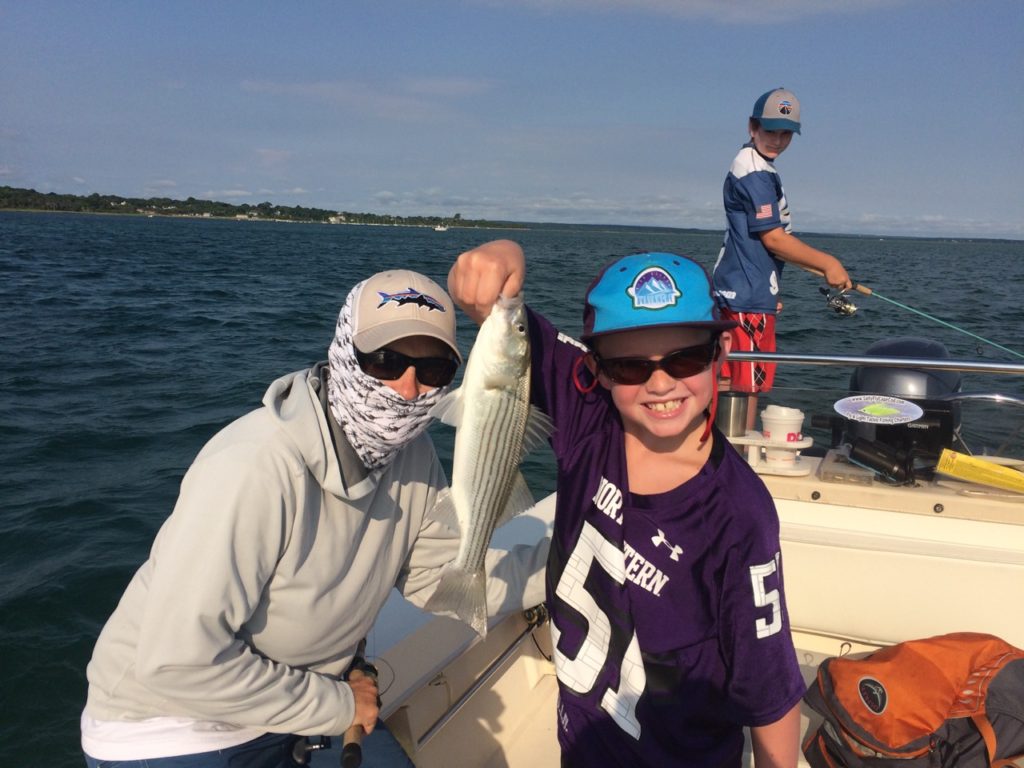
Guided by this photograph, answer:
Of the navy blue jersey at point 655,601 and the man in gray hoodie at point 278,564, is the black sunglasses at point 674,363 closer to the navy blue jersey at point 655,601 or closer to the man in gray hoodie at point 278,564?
the navy blue jersey at point 655,601

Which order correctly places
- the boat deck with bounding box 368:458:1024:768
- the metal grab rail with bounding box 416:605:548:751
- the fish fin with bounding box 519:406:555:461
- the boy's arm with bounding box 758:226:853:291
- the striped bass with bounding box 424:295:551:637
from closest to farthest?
the striped bass with bounding box 424:295:551:637 → the fish fin with bounding box 519:406:555:461 → the metal grab rail with bounding box 416:605:548:751 → the boat deck with bounding box 368:458:1024:768 → the boy's arm with bounding box 758:226:853:291

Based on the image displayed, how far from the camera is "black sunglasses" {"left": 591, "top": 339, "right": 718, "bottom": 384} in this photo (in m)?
1.87

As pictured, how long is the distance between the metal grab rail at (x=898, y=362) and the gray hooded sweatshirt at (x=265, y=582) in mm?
2071

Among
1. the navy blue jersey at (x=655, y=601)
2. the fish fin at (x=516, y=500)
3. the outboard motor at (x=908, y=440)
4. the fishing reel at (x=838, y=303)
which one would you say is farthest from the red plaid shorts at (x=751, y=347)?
Result: the fish fin at (x=516, y=500)

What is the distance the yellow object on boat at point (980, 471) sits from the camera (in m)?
3.71

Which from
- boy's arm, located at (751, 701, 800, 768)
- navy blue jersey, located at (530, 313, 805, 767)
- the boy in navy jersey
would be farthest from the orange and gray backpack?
the boy in navy jersey

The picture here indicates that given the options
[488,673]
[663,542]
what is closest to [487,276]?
[663,542]

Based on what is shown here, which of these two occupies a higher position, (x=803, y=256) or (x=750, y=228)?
(x=750, y=228)

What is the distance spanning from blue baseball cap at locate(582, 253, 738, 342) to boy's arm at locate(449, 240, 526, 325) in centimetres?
21

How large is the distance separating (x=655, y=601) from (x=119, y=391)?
11759 mm

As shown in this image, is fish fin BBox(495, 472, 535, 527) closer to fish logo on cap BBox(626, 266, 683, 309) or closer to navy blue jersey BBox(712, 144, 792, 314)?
fish logo on cap BBox(626, 266, 683, 309)

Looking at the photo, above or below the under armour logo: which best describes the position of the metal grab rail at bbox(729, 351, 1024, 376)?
above

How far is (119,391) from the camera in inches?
461

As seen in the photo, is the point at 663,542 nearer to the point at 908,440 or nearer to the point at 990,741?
the point at 990,741
